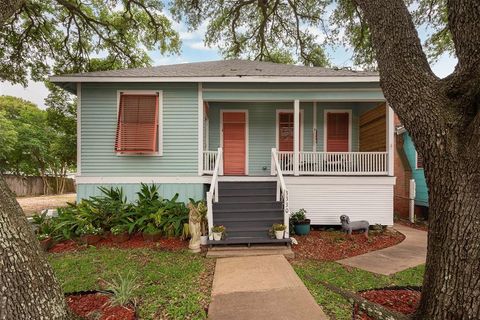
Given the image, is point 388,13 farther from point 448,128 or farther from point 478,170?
point 478,170

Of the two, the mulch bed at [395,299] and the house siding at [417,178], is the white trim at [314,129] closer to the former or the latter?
the house siding at [417,178]

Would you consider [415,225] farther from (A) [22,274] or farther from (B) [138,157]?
(A) [22,274]

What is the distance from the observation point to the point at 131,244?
5.82 meters

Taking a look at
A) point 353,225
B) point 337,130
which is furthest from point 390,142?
point 353,225

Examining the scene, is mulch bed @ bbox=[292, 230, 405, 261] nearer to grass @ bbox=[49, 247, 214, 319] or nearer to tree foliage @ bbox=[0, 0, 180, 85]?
grass @ bbox=[49, 247, 214, 319]

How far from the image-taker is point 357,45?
448 inches

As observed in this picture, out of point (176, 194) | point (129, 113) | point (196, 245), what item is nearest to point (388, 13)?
point (196, 245)

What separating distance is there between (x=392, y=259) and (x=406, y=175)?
755 centimetres

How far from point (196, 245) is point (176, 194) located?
191 centimetres

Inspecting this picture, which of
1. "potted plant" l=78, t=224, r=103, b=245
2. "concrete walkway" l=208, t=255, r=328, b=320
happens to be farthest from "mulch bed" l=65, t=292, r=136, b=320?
"potted plant" l=78, t=224, r=103, b=245

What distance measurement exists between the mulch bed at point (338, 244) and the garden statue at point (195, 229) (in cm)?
206

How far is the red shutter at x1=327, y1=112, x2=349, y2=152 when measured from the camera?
902cm

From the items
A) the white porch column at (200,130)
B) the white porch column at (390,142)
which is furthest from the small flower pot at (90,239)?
the white porch column at (390,142)

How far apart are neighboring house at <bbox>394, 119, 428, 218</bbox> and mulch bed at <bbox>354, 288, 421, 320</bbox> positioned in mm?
8175
